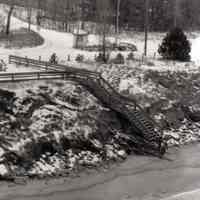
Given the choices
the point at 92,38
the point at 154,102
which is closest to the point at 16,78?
the point at 154,102

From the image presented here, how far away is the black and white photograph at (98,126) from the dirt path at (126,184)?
0.05 metres

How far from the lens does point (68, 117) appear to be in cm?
2497

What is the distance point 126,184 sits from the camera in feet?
69.4

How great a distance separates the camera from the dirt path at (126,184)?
1936 cm

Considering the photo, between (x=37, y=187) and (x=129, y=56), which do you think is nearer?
(x=37, y=187)

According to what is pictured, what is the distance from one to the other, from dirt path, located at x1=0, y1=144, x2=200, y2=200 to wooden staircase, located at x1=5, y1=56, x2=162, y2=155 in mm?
2110

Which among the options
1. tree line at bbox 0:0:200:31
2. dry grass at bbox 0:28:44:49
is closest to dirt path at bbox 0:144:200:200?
dry grass at bbox 0:28:44:49

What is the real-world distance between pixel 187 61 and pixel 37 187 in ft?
92.5

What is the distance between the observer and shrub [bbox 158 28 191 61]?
41.7 m

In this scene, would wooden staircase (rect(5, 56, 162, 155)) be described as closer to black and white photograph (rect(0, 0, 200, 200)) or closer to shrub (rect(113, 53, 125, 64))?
black and white photograph (rect(0, 0, 200, 200))

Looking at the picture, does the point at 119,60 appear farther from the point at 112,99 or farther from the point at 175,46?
the point at 112,99

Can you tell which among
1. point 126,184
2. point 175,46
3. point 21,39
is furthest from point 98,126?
point 21,39

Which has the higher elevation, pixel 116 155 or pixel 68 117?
pixel 68 117

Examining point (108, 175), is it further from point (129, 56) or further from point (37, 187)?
point (129, 56)
